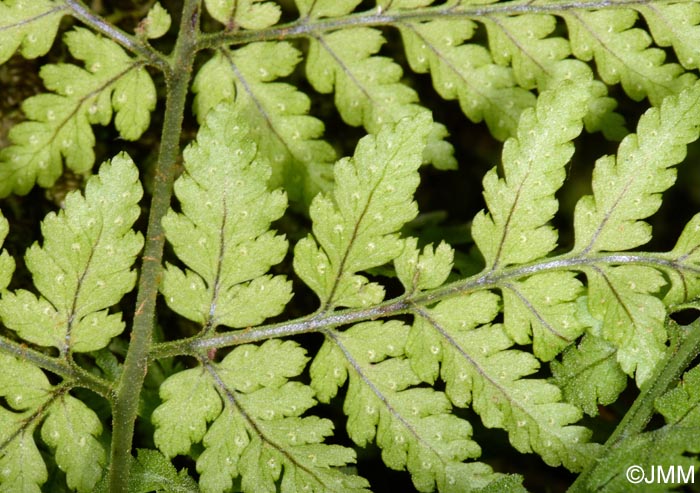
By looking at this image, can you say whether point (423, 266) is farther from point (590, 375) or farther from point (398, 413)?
point (590, 375)

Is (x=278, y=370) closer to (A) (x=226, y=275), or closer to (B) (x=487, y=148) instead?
(A) (x=226, y=275)

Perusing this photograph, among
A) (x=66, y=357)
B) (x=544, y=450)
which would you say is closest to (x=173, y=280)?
(x=66, y=357)

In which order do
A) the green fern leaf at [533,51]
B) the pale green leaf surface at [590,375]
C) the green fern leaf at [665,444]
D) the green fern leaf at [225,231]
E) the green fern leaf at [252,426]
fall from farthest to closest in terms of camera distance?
the green fern leaf at [533,51] → the pale green leaf surface at [590,375] → the green fern leaf at [252,426] → the green fern leaf at [225,231] → the green fern leaf at [665,444]

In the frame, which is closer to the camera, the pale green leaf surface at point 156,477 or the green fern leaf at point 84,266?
the green fern leaf at point 84,266

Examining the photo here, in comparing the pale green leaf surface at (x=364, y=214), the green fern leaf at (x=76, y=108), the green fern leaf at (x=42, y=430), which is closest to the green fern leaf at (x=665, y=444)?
the pale green leaf surface at (x=364, y=214)

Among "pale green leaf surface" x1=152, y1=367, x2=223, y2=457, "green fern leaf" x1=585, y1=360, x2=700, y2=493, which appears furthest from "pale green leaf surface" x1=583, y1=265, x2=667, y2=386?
"pale green leaf surface" x1=152, y1=367, x2=223, y2=457

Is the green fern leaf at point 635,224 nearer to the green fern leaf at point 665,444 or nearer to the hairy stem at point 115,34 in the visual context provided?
the green fern leaf at point 665,444

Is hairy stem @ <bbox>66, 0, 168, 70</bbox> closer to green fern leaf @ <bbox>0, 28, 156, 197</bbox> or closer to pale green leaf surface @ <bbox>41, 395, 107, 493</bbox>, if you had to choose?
green fern leaf @ <bbox>0, 28, 156, 197</bbox>
